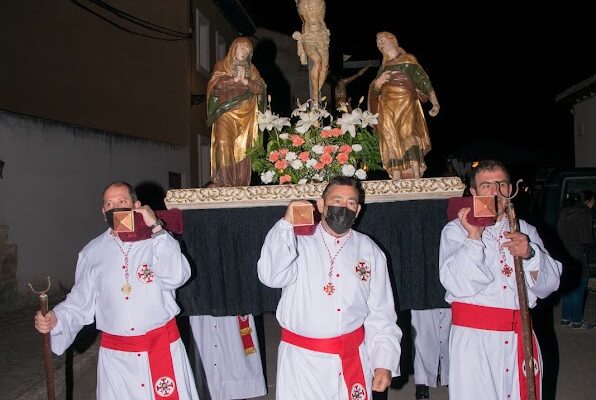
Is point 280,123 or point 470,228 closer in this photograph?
point 470,228

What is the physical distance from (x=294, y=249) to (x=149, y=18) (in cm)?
1246

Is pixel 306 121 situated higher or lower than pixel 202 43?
lower

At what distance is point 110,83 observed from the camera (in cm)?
1339

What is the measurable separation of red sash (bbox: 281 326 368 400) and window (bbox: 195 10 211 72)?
12.6 m

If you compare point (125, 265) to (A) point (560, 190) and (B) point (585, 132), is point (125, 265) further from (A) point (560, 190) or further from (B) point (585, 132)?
(B) point (585, 132)

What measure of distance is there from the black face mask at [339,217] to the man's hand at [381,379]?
31.0 inches

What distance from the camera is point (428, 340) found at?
5129mm

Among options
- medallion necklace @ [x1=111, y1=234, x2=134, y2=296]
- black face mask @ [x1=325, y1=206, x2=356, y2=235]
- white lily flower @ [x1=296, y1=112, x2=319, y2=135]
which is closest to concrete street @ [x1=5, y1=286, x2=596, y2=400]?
medallion necklace @ [x1=111, y1=234, x2=134, y2=296]

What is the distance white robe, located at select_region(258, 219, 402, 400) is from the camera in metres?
3.16

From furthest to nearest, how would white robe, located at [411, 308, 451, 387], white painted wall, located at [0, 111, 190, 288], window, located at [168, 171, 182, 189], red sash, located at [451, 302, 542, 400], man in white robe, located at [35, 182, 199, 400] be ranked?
window, located at [168, 171, 182, 189]
white painted wall, located at [0, 111, 190, 288]
white robe, located at [411, 308, 451, 387]
man in white robe, located at [35, 182, 199, 400]
red sash, located at [451, 302, 542, 400]

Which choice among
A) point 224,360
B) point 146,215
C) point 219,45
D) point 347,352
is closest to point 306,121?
point 146,215

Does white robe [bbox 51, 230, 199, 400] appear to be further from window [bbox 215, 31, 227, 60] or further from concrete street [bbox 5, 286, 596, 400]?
window [bbox 215, 31, 227, 60]

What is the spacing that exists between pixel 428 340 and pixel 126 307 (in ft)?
9.12

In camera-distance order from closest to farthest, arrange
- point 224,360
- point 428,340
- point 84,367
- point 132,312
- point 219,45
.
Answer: point 132,312 < point 224,360 < point 428,340 < point 84,367 < point 219,45
